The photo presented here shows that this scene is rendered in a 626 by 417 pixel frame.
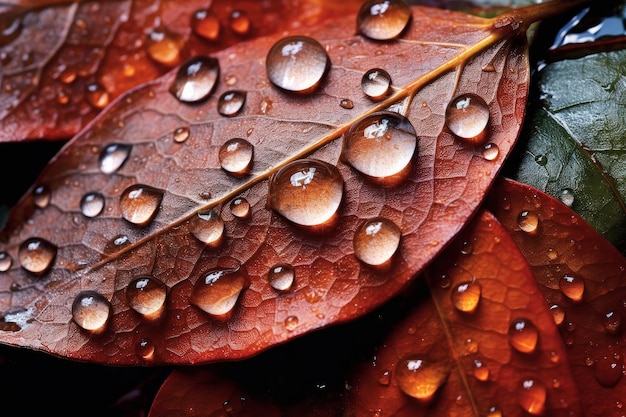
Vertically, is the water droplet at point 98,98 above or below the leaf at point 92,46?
below

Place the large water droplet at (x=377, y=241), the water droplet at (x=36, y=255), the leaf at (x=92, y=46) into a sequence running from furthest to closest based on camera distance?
1. the leaf at (x=92, y=46)
2. the water droplet at (x=36, y=255)
3. the large water droplet at (x=377, y=241)

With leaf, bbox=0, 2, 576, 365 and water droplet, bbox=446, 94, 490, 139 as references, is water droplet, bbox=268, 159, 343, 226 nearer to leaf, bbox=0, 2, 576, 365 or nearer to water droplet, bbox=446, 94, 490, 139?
leaf, bbox=0, 2, 576, 365

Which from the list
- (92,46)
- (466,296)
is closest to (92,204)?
(92,46)

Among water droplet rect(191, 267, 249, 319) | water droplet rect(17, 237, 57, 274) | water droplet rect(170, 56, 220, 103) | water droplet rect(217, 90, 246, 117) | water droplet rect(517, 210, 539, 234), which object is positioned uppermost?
water droplet rect(170, 56, 220, 103)

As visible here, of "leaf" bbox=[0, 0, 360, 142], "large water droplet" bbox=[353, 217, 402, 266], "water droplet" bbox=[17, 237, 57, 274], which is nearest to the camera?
"large water droplet" bbox=[353, 217, 402, 266]

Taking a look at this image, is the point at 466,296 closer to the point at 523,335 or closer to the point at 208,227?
the point at 523,335

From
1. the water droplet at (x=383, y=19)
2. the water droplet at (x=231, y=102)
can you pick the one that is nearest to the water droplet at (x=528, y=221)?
the water droplet at (x=383, y=19)

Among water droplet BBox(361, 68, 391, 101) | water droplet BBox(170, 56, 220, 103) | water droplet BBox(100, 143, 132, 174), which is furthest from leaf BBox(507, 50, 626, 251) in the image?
water droplet BBox(100, 143, 132, 174)

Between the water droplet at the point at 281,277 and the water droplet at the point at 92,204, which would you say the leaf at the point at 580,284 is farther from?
the water droplet at the point at 92,204
